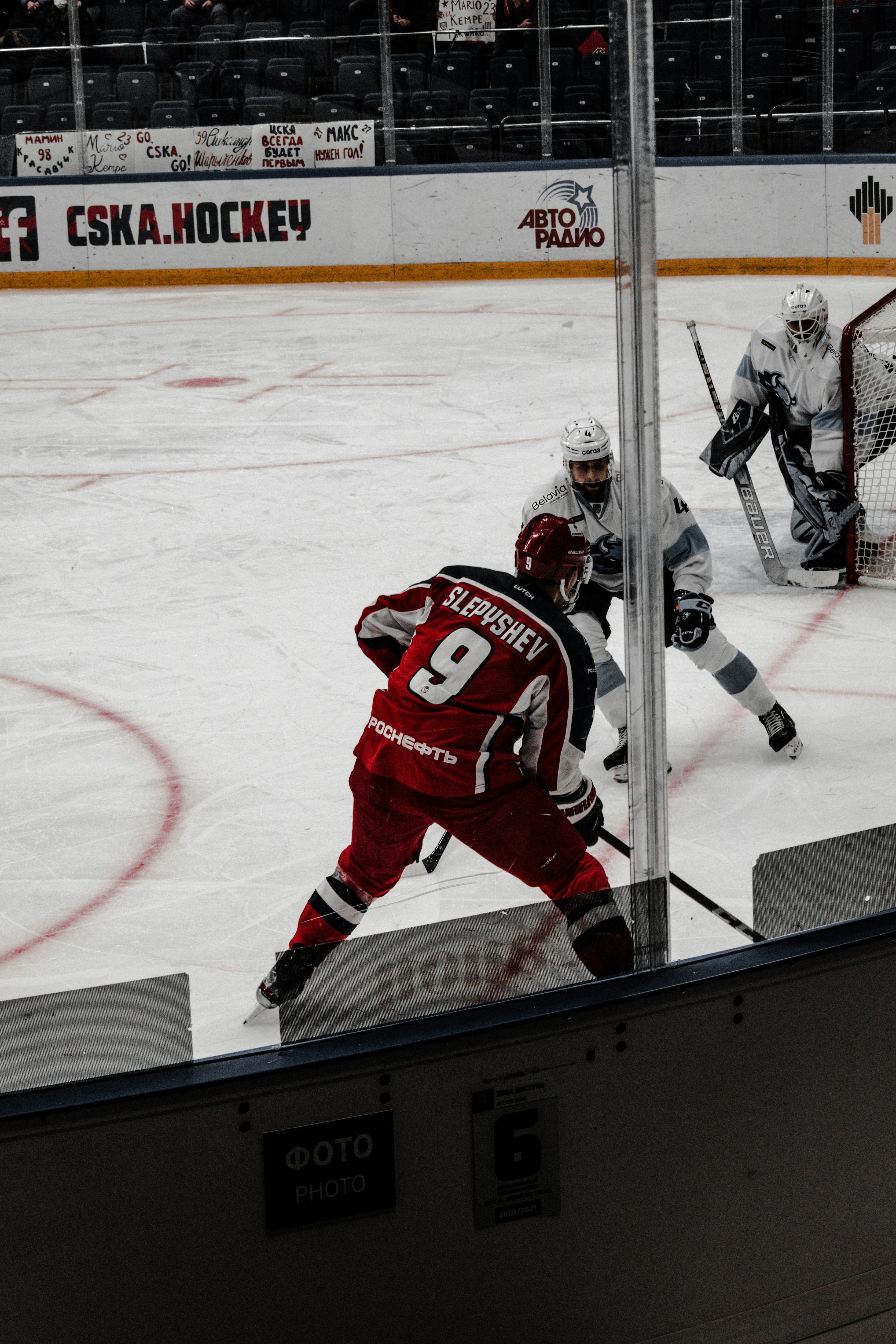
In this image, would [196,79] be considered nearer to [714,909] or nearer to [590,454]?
[590,454]

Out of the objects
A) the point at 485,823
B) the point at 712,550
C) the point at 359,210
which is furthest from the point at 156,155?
the point at 485,823

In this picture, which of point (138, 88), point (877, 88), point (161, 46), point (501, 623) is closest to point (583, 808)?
point (501, 623)

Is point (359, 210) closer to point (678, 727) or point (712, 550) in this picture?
point (712, 550)

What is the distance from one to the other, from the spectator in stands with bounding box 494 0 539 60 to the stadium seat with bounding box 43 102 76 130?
3.45 meters

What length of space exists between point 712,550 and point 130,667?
2161mm

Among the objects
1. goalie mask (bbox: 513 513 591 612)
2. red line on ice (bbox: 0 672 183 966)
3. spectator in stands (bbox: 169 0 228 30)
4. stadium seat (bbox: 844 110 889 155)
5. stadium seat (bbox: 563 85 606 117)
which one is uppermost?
spectator in stands (bbox: 169 0 228 30)

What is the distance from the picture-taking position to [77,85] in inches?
473

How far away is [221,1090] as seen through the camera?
5.72 ft

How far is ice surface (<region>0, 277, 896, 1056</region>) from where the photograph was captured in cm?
282

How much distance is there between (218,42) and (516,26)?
8.37 feet

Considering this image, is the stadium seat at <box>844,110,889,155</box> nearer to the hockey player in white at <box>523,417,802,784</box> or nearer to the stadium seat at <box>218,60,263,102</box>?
the stadium seat at <box>218,60,263,102</box>

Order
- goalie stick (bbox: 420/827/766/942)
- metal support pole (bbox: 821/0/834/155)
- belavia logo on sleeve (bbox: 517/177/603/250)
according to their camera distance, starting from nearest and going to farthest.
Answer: goalie stick (bbox: 420/827/766/942) < metal support pole (bbox: 821/0/834/155) < belavia logo on sleeve (bbox: 517/177/603/250)

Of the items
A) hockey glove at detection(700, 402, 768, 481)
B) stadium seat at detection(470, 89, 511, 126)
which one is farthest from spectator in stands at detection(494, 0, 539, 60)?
hockey glove at detection(700, 402, 768, 481)

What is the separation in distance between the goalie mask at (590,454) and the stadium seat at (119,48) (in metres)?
9.37
